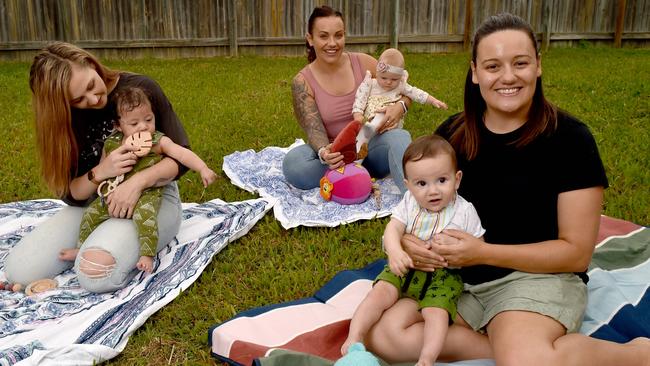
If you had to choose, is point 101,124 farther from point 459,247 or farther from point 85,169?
point 459,247

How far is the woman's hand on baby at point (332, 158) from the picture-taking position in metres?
4.47

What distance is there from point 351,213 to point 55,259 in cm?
191

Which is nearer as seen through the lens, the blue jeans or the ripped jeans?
the ripped jeans

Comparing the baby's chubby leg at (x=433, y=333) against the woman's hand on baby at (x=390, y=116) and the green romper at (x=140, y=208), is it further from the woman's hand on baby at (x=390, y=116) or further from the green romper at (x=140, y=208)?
the woman's hand on baby at (x=390, y=116)

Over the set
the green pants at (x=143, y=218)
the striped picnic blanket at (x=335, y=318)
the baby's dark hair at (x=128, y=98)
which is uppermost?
the baby's dark hair at (x=128, y=98)

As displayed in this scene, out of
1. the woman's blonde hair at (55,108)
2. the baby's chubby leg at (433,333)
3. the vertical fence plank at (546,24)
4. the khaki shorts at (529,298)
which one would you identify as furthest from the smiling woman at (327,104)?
the vertical fence plank at (546,24)

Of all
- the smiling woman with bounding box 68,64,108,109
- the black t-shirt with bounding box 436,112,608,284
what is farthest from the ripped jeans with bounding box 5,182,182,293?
the black t-shirt with bounding box 436,112,608,284

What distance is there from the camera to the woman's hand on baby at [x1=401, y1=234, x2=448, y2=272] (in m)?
2.53

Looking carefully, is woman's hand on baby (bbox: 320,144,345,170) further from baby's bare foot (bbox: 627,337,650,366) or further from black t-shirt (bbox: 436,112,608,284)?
baby's bare foot (bbox: 627,337,650,366)

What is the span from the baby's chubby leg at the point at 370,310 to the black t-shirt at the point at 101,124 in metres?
1.60

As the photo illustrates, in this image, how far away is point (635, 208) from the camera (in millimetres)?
4191

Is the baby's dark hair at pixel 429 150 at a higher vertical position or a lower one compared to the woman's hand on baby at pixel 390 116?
higher

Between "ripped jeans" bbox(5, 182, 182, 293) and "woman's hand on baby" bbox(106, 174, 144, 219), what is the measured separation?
0.17ft

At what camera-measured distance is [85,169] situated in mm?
3670
